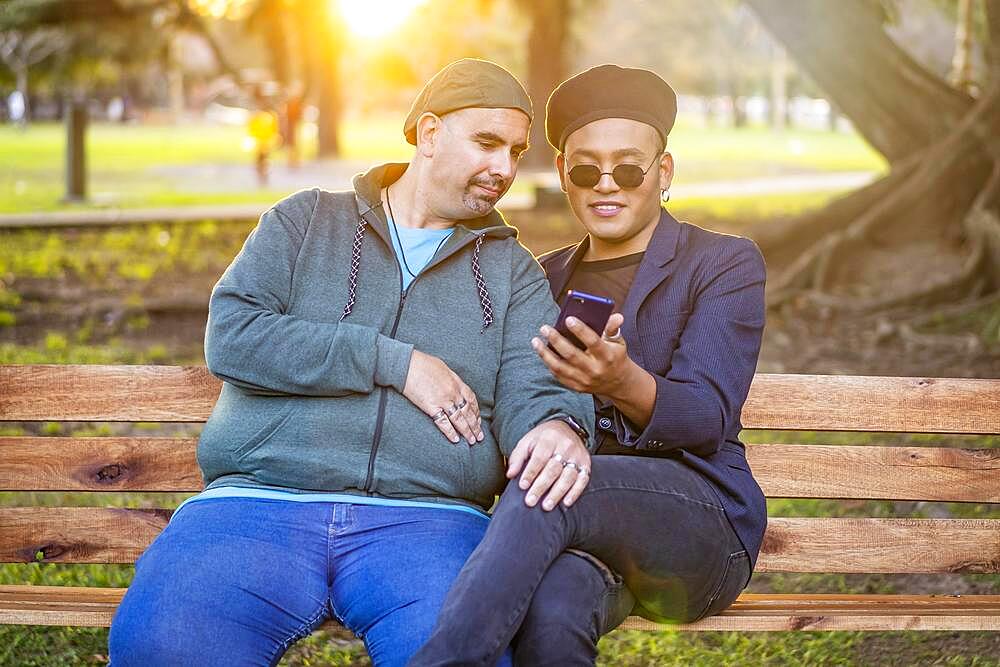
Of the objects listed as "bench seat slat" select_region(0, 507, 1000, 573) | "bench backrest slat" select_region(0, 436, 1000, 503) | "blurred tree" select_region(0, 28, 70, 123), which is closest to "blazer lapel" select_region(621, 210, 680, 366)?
"bench backrest slat" select_region(0, 436, 1000, 503)

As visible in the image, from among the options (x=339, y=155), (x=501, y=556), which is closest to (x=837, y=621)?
(x=501, y=556)

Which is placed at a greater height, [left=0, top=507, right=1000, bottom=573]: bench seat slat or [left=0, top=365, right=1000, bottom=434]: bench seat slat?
[left=0, top=365, right=1000, bottom=434]: bench seat slat

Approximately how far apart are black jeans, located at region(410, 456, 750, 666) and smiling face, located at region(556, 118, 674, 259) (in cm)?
75

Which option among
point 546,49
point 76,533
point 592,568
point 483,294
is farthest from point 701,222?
point 592,568

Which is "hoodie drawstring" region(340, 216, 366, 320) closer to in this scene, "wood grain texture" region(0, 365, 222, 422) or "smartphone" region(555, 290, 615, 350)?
"wood grain texture" region(0, 365, 222, 422)

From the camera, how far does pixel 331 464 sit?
3.23 meters

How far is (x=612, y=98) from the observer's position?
11.8 feet

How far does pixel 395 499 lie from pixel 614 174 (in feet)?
3.58

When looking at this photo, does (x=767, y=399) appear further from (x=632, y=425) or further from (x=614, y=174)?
(x=614, y=174)

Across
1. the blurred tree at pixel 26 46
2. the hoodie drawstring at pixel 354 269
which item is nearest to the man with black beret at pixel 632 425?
the hoodie drawstring at pixel 354 269

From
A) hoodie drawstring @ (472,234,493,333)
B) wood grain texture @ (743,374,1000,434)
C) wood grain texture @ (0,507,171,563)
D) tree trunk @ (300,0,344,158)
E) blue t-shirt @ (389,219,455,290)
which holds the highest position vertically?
blue t-shirt @ (389,219,455,290)

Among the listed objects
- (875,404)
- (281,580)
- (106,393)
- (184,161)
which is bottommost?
(184,161)

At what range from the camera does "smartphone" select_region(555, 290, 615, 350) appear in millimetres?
2869

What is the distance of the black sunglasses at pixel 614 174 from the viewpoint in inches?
140
